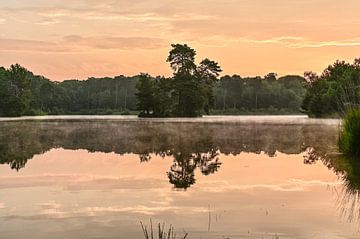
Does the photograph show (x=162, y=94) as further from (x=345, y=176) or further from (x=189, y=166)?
(x=345, y=176)

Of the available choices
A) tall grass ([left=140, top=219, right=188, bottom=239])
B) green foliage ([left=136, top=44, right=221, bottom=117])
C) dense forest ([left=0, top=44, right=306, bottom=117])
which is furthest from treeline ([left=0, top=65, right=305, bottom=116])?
tall grass ([left=140, top=219, right=188, bottom=239])

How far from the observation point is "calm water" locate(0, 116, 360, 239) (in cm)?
696


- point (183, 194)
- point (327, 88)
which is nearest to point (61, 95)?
point (327, 88)

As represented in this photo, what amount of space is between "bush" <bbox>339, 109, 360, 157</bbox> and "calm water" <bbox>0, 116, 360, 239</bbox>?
0.53 metres

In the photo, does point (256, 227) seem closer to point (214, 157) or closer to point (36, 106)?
point (214, 157)

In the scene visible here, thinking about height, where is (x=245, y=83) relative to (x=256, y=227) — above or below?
above

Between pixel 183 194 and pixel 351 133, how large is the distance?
6.56 metres

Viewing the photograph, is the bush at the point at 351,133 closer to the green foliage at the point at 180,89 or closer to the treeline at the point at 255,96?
→ the green foliage at the point at 180,89

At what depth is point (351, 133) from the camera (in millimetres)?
14508

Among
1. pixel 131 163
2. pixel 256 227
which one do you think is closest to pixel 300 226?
pixel 256 227

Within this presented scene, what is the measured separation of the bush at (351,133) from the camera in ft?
46.6

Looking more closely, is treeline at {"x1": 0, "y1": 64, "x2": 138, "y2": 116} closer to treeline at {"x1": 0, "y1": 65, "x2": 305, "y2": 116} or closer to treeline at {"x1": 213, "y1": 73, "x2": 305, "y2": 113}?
treeline at {"x1": 0, "y1": 65, "x2": 305, "y2": 116}

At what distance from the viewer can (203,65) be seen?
78.9 m

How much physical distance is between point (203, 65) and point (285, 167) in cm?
6575
